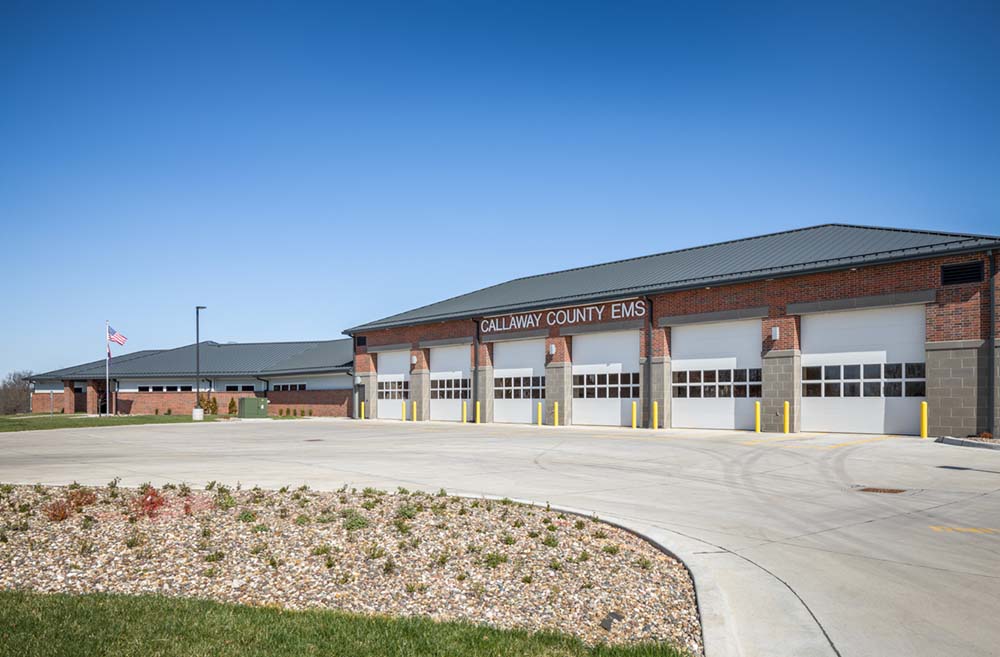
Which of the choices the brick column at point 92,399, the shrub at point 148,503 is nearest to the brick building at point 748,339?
the shrub at point 148,503

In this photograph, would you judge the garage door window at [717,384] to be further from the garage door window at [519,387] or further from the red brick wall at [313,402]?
the red brick wall at [313,402]

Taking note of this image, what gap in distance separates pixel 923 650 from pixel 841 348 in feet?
71.9

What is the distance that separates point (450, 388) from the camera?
4125 cm

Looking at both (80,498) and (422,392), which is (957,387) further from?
(422,392)

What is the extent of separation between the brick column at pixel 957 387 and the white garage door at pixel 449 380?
22.3m

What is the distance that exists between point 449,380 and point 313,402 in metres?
16.2

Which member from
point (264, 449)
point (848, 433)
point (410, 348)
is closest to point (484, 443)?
point (264, 449)

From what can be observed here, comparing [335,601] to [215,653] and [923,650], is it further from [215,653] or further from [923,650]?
[923,650]

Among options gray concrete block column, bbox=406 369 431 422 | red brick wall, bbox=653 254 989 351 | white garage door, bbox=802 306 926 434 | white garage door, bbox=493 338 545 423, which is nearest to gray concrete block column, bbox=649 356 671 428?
red brick wall, bbox=653 254 989 351

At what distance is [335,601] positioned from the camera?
635cm

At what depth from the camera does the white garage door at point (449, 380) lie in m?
40.2

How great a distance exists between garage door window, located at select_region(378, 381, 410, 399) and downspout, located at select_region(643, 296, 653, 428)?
17594 mm

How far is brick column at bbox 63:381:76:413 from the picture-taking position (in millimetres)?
Answer: 61594

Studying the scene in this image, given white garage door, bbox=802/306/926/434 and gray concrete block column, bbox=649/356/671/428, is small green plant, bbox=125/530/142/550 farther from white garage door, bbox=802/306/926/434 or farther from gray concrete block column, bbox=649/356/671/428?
gray concrete block column, bbox=649/356/671/428
